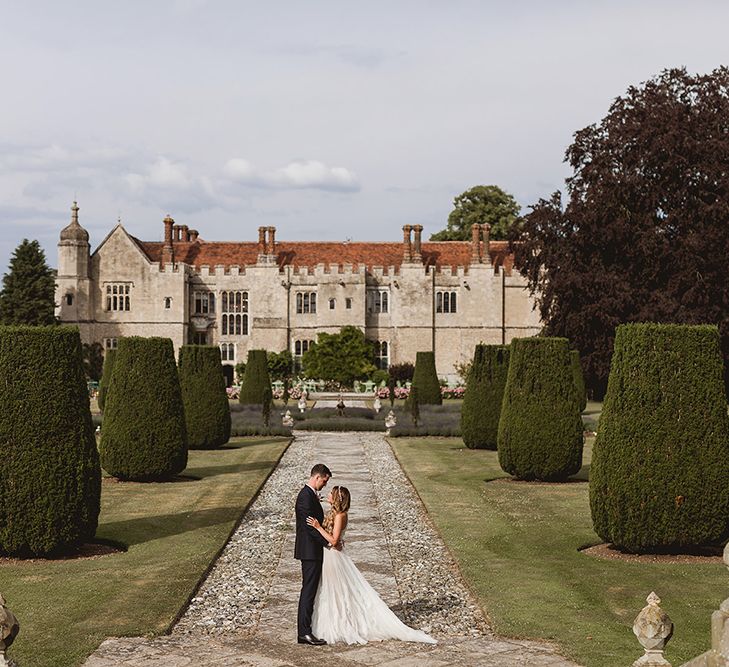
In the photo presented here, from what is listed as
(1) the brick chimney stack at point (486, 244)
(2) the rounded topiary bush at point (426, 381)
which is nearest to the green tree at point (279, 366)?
(1) the brick chimney stack at point (486, 244)

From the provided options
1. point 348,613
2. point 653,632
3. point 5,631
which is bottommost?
point 348,613

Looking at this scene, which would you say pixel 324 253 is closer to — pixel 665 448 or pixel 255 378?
pixel 255 378

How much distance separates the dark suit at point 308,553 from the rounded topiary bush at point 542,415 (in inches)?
339

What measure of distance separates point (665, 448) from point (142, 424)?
8496 millimetres

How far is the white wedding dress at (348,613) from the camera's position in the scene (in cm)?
743

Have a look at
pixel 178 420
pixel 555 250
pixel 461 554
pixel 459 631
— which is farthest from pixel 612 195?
pixel 459 631

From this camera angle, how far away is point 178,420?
1625 centimetres

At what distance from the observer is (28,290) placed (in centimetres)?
5194

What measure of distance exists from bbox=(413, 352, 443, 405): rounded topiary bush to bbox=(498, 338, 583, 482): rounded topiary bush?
708 inches

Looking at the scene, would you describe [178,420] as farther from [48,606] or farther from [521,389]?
[48,606]

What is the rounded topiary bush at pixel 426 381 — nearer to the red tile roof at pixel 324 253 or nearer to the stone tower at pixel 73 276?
the red tile roof at pixel 324 253

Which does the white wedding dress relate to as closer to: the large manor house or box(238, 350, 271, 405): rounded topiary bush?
box(238, 350, 271, 405): rounded topiary bush

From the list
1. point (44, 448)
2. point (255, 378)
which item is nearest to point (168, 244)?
point (255, 378)

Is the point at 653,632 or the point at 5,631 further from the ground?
the point at 5,631
